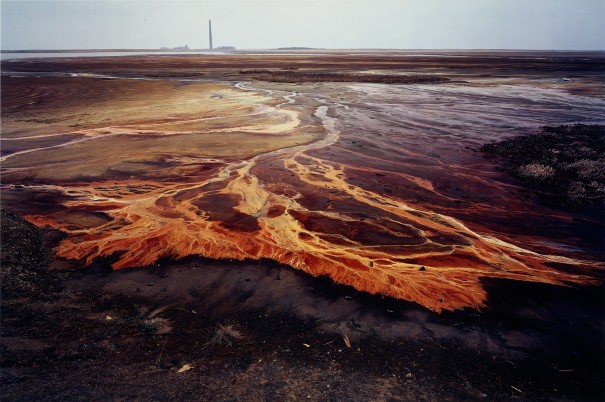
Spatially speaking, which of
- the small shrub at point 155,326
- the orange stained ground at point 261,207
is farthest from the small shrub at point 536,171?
the small shrub at point 155,326

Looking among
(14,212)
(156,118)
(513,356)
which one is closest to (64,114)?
(156,118)

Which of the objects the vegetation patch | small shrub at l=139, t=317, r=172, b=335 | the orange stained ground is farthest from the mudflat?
the vegetation patch

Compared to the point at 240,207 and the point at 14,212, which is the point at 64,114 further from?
the point at 240,207

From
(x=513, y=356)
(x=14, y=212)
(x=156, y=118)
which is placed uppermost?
(x=156, y=118)

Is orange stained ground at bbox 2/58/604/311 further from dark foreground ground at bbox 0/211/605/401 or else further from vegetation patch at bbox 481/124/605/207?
→ vegetation patch at bbox 481/124/605/207

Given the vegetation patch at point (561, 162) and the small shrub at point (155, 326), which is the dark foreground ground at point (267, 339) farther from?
the vegetation patch at point (561, 162)

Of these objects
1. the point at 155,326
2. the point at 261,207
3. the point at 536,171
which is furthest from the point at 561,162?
the point at 155,326

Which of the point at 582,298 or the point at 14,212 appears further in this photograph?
the point at 14,212
